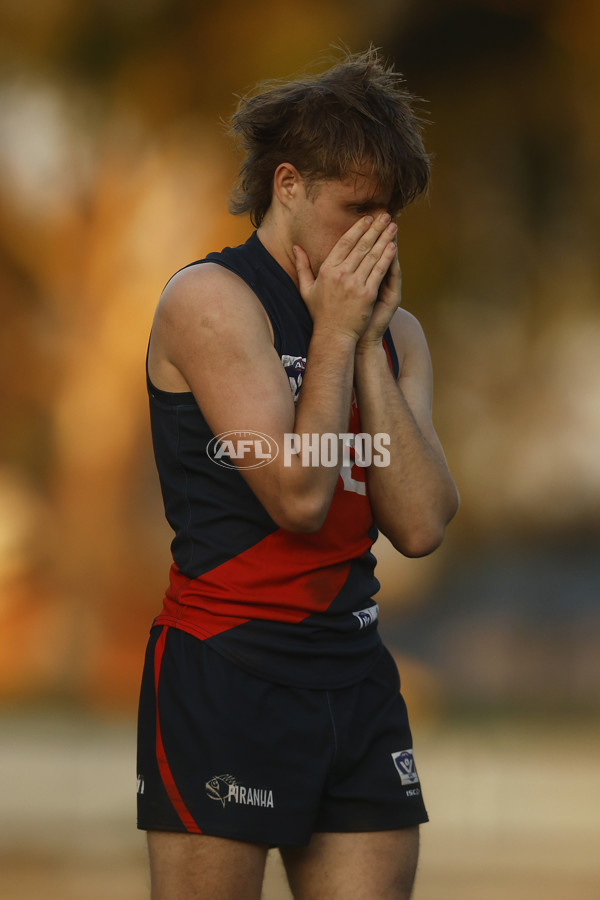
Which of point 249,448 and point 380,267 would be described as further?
point 380,267

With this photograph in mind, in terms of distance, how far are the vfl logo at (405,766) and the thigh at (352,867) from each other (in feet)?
0.23

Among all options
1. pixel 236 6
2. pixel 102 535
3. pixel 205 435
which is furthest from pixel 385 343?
pixel 236 6

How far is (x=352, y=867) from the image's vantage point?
1.46 metres

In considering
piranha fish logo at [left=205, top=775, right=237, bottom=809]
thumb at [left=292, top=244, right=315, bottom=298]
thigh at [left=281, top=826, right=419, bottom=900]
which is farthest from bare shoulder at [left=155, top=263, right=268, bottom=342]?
thigh at [left=281, top=826, right=419, bottom=900]

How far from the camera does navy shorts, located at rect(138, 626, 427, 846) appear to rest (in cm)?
141

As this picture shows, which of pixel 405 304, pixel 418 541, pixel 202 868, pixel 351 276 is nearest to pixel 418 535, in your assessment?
pixel 418 541

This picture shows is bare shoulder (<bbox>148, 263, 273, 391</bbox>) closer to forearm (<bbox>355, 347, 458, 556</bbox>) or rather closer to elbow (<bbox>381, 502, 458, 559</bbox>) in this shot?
forearm (<bbox>355, 347, 458, 556</bbox>)

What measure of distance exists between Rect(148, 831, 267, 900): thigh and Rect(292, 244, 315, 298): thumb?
2.38 ft

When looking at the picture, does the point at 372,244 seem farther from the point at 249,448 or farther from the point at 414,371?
the point at 249,448

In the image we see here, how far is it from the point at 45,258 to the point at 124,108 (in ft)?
2.20

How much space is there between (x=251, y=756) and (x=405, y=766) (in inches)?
9.9

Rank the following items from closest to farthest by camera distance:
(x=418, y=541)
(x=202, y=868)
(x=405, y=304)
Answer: (x=202, y=868) < (x=418, y=541) < (x=405, y=304)

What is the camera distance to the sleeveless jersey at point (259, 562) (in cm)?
145

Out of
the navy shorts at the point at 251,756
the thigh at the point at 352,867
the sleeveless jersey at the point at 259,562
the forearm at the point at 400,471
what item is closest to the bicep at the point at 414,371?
the forearm at the point at 400,471
